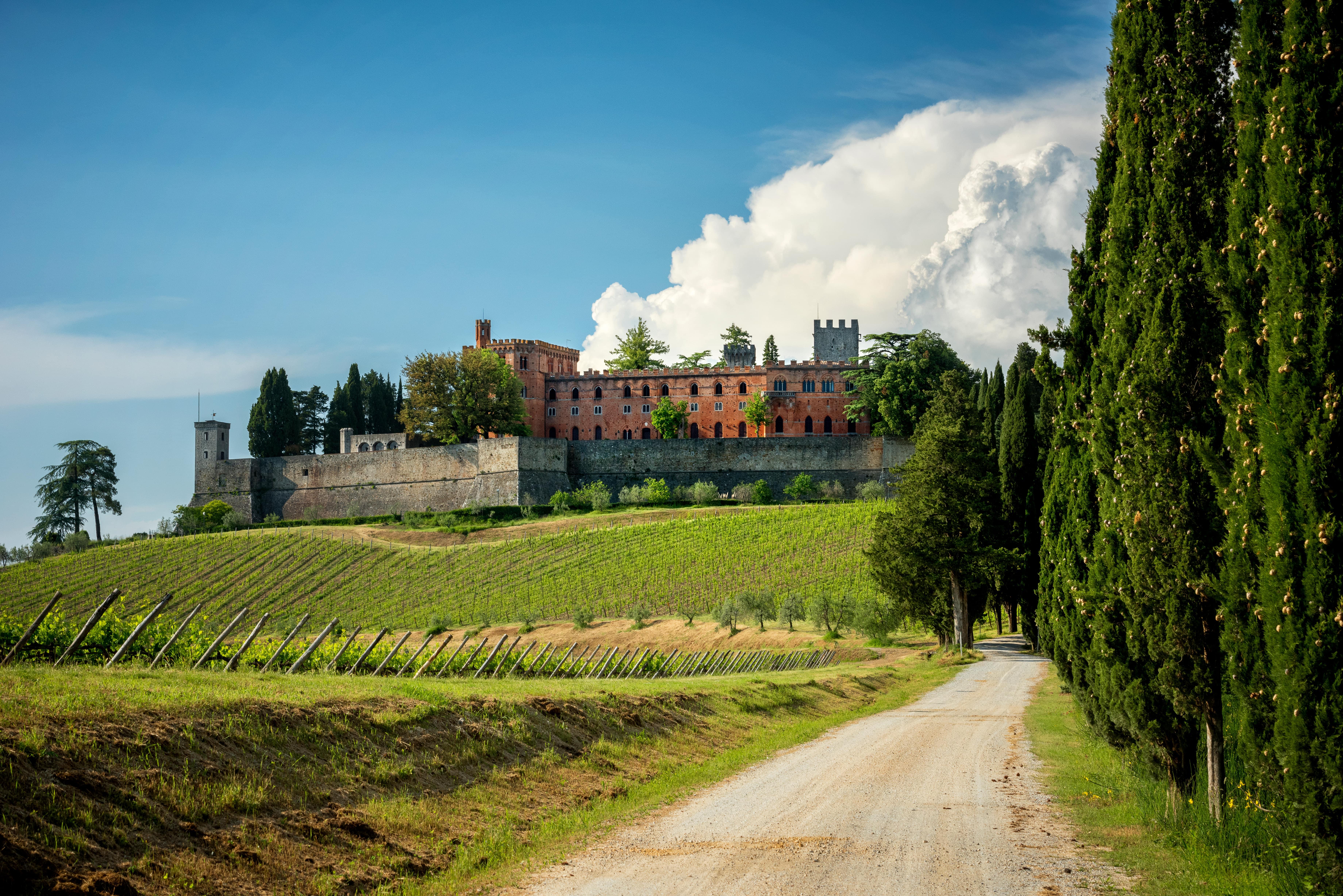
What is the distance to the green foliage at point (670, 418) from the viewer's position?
8638 cm

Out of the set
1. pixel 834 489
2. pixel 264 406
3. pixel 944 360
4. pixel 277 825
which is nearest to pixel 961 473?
pixel 277 825

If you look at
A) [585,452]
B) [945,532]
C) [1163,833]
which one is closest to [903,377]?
[585,452]

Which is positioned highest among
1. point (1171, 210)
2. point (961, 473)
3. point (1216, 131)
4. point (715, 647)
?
point (1216, 131)

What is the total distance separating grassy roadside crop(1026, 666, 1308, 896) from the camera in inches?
286

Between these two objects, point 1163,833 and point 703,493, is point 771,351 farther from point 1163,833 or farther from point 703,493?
point 1163,833

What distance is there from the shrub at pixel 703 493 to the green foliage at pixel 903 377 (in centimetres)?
1438

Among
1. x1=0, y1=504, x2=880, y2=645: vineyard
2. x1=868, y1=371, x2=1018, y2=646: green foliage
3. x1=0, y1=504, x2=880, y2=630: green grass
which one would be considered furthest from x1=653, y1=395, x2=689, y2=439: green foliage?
x1=868, y1=371, x2=1018, y2=646: green foliage

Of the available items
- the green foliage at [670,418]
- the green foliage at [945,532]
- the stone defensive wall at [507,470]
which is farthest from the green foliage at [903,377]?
the green foliage at [945,532]

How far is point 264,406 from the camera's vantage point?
273 ft

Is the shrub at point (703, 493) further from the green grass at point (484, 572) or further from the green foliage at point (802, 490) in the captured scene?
the green grass at point (484, 572)

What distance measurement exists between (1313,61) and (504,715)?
9.87m

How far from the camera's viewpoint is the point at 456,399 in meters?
78.8

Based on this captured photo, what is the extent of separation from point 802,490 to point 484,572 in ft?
87.1

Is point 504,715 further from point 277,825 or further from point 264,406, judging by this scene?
point 264,406
